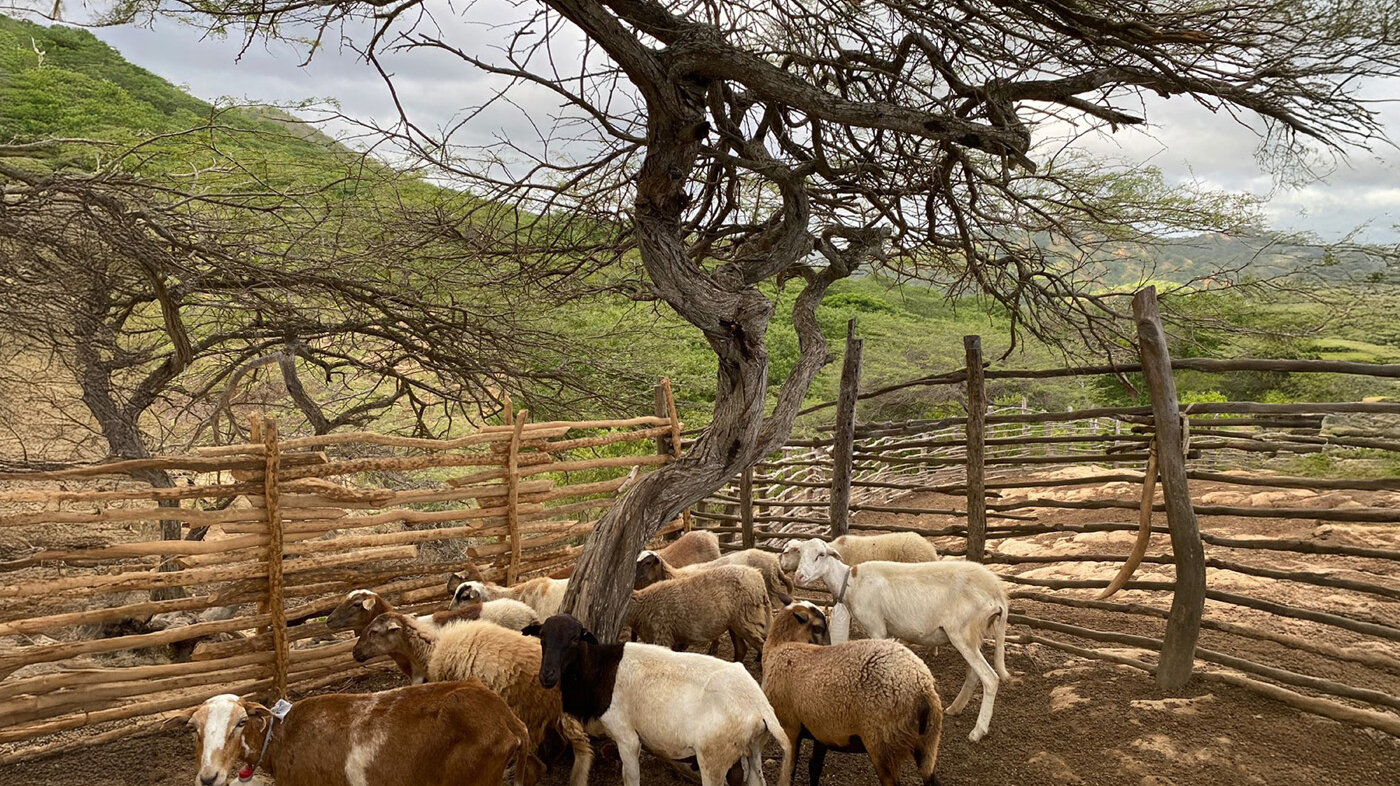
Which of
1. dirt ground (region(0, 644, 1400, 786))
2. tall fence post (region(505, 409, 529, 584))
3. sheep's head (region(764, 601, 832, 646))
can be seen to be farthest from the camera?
tall fence post (region(505, 409, 529, 584))

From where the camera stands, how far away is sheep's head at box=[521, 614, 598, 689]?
3768 millimetres

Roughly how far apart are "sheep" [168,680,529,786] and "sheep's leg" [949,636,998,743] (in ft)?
8.28

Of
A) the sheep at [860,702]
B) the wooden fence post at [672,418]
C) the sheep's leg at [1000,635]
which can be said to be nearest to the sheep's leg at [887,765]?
the sheep at [860,702]

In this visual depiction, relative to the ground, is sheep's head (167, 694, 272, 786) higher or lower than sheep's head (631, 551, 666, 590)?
lower

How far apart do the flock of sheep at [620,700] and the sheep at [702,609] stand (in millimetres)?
27

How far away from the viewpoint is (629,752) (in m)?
3.87

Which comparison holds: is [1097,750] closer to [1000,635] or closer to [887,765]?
[1000,635]

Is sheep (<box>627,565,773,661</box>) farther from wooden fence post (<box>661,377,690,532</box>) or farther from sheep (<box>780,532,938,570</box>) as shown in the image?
wooden fence post (<box>661,377,690,532</box>)

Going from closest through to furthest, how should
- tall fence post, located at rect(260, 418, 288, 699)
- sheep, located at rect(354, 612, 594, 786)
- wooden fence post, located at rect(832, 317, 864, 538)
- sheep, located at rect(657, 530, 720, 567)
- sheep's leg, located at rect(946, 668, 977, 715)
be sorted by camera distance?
sheep, located at rect(354, 612, 594, 786) < sheep's leg, located at rect(946, 668, 977, 715) < tall fence post, located at rect(260, 418, 288, 699) < wooden fence post, located at rect(832, 317, 864, 538) < sheep, located at rect(657, 530, 720, 567)

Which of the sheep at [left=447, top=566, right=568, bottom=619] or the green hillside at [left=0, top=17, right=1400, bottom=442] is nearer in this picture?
the sheep at [left=447, top=566, right=568, bottom=619]

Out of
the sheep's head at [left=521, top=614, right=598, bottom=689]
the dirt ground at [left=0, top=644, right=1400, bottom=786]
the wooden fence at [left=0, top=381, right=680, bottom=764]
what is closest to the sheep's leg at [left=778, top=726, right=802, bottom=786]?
the dirt ground at [left=0, top=644, right=1400, bottom=786]

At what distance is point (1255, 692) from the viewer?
14.5ft

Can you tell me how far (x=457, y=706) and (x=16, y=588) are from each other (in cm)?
297

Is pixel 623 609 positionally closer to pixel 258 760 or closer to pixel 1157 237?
pixel 258 760
